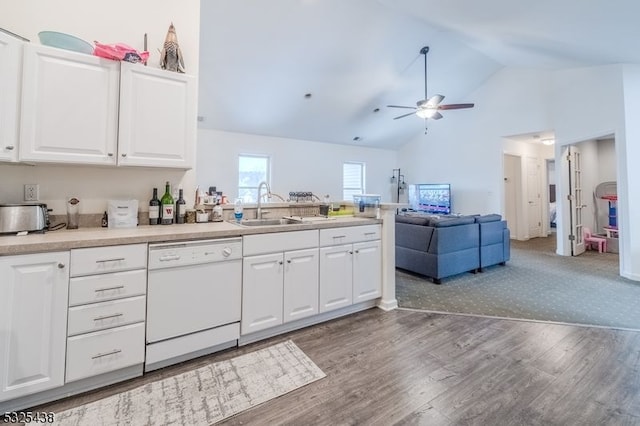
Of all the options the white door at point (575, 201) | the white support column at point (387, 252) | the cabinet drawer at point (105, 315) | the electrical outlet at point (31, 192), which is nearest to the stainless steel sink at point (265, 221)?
the white support column at point (387, 252)

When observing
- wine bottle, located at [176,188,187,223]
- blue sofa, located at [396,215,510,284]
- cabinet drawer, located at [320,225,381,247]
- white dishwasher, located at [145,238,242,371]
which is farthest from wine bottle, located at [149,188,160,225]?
blue sofa, located at [396,215,510,284]

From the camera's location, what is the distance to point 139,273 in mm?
1759

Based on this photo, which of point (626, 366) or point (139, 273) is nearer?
point (139, 273)

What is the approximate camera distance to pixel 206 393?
1.69 meters

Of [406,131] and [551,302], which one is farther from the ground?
[406,131]

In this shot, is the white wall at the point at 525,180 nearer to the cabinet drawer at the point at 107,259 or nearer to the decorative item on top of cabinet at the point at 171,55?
the decorative item on top of cabinet at the point at 171,55

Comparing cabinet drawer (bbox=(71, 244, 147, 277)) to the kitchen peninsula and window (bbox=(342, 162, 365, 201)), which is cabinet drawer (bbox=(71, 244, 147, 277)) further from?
window (bbox=(342, 162, 365, 201))

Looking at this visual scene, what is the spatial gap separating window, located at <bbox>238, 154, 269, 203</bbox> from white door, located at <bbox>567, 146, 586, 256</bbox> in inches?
244

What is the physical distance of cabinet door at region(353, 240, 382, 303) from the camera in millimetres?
2713

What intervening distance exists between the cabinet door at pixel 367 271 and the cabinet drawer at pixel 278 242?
504mm

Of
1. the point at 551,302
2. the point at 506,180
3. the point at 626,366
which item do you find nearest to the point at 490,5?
the point at 551,302

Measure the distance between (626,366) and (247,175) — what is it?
6.52 m

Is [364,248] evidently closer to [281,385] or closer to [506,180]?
[281,385]

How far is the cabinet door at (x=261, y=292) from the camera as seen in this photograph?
2143 mm
